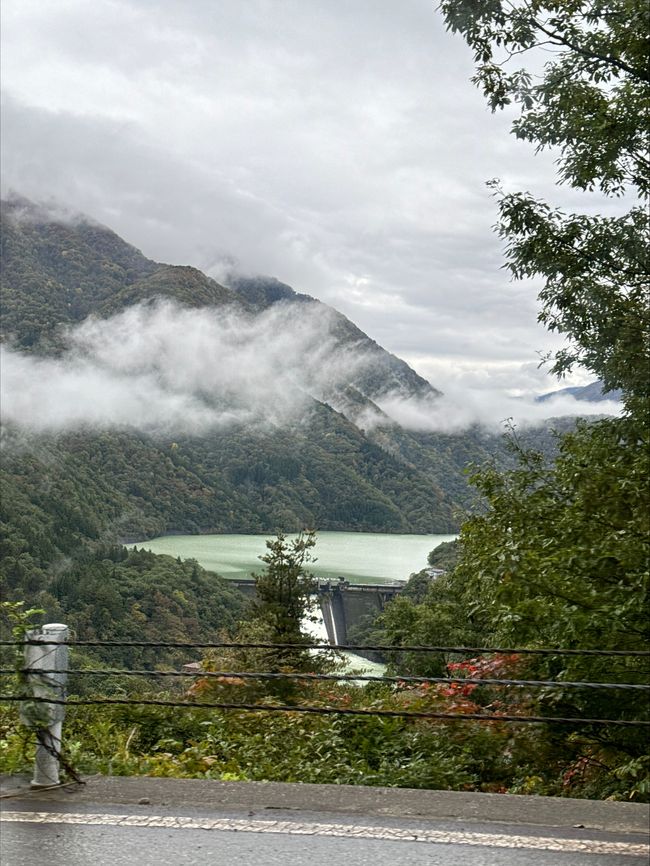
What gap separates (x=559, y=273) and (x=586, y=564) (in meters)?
3.37

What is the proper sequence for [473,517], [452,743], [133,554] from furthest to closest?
[133,554] → [473,517] → [452,743]

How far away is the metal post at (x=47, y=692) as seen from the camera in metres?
4.87

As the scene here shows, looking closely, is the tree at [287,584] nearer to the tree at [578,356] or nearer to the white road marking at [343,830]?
the tree at [578,356]

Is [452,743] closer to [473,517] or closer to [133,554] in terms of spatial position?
[473,517]

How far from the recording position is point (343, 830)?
4191 mm

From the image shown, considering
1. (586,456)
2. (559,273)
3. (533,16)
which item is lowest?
(586,456)

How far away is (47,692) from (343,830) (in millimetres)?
1857

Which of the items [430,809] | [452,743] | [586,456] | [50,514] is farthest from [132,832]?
[50,514]

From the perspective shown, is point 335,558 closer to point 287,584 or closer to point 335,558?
point 335,558

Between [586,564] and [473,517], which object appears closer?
[586,564]

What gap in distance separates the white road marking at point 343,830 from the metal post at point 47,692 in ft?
1.54

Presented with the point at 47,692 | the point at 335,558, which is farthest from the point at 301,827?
the point at 335,558

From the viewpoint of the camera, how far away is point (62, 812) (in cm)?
445

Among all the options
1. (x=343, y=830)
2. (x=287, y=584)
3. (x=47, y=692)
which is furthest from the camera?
(x=287, y=584)
